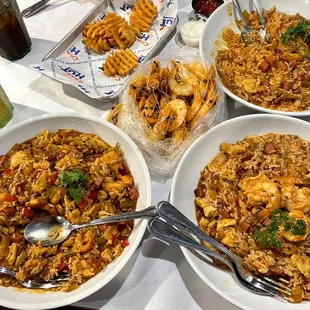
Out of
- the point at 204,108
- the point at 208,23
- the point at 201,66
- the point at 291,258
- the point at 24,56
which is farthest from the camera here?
the point at 24,56

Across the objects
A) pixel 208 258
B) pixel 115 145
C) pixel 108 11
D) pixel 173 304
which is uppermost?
pixel 108 11

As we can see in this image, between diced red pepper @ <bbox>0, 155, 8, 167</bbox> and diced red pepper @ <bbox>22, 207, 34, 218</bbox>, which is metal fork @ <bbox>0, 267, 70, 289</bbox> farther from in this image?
diced red pepper @ <bbox>0, 155, 8, 167</bbox>

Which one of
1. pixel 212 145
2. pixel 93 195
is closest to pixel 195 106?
pixel 212 145

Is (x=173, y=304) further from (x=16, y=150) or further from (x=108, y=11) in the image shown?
(x=108, y=11)

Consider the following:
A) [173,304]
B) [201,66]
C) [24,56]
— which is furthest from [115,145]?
[24,56]

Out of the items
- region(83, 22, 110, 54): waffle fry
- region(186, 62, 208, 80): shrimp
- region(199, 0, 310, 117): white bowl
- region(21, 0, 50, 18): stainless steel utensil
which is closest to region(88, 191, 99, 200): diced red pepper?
region(186, 62, 208, 80): shrimp

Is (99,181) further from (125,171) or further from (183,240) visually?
(183,240)

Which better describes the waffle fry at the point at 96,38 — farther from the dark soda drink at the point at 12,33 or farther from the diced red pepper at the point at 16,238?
the diced red pepper at the point at 16,238
